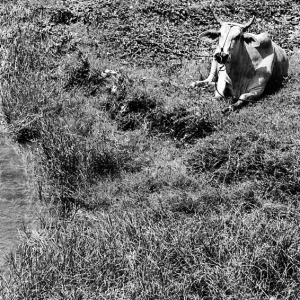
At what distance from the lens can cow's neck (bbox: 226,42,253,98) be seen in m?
8.00

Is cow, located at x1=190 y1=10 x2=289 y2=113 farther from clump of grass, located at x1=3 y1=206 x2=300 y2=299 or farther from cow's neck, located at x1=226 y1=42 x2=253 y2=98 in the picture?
clump of grass, located at x1=3 y1=206 x2=300 y2=299

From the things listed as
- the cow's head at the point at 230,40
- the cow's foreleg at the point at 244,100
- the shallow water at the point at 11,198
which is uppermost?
A: the cow's head at the point at 230,40

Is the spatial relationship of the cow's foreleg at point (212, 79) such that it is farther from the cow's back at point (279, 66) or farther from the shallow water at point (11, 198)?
the shallow water at point (11, 198)

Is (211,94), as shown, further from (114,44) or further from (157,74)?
(114,44)

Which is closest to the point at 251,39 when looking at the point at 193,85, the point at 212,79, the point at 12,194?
the point at 212,79

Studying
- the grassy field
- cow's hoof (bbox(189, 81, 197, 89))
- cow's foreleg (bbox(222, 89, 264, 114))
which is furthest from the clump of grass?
cow's hoof (bbox(189, 81, 197, 89))

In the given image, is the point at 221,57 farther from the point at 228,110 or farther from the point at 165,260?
the point at 165,260

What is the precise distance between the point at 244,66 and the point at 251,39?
39cm

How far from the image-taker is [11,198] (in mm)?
6617

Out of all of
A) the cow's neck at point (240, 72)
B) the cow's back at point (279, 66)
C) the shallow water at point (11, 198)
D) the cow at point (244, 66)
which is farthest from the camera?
the cow's back at point (279, 66)

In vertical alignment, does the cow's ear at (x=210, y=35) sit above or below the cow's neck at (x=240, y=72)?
above

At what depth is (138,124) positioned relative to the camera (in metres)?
7.66

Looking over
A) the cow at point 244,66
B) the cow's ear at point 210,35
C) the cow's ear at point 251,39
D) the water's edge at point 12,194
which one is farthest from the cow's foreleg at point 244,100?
the water's edge at point 12,194

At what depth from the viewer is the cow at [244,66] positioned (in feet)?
25.5
